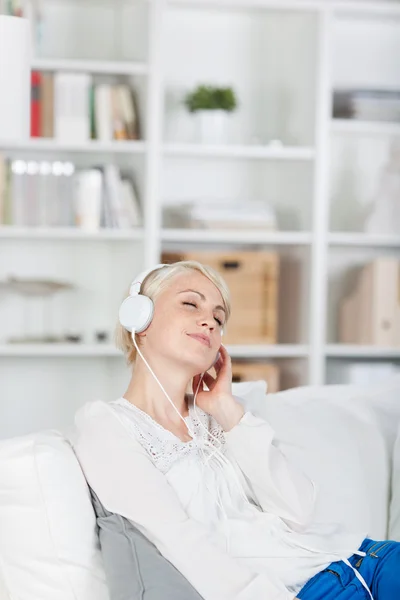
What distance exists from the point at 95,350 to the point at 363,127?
1393mm

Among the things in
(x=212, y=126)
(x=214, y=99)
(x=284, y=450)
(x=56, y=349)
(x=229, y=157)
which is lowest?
(x=56, y=349)

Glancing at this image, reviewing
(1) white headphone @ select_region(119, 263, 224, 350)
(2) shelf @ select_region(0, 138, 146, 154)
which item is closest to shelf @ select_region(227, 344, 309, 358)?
(2) shelf @ select_region(0, 138, 146, 154)

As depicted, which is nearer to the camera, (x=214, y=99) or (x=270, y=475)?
(x=270, y=475)

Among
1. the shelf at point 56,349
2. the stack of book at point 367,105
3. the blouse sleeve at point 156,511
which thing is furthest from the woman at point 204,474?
the stack of book at point 367,105

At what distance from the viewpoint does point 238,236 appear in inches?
147

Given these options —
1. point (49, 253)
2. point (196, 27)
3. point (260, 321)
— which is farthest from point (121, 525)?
point (196, 27)

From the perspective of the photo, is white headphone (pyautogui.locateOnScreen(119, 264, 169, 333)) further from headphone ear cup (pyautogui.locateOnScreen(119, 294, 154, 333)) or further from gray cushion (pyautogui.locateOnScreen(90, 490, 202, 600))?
gray cushion (pyautogui.locateOnScreen(90, 490, 202, 600))

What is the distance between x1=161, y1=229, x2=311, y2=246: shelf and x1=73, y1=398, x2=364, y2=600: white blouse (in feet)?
6.36

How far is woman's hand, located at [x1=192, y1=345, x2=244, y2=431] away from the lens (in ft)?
5.86

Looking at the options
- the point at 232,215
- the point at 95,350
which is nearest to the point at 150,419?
the point at 95,350

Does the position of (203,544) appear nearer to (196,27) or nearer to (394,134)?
(394,134)

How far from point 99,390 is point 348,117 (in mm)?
1511

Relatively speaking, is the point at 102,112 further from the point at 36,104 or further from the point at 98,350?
the point at 98,350

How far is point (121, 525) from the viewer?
153 centimetres
